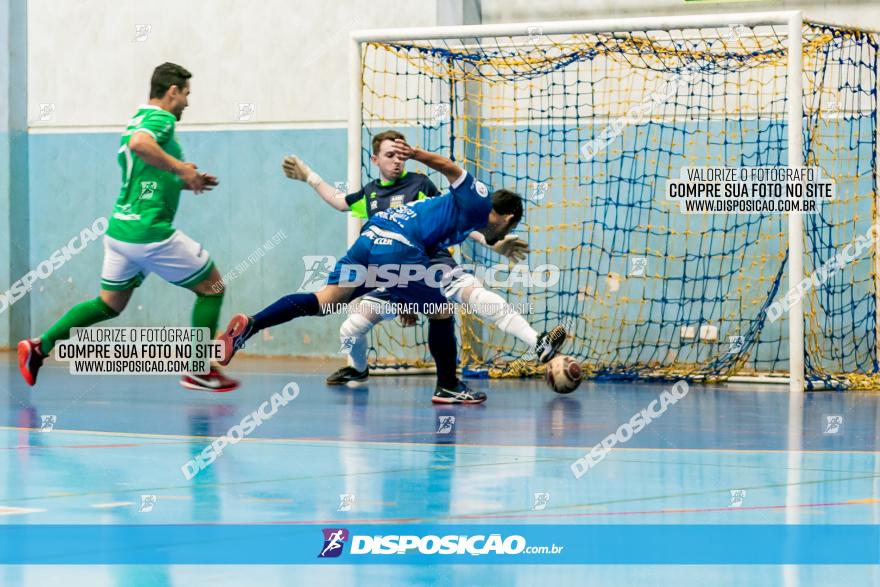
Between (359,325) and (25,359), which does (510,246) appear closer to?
(359,325)

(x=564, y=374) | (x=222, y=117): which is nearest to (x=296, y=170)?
(x=564, y=374)

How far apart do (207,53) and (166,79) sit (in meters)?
4.69

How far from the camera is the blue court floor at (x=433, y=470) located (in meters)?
4.01

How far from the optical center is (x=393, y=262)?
28.7 feet

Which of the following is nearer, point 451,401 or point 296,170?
point 451,401

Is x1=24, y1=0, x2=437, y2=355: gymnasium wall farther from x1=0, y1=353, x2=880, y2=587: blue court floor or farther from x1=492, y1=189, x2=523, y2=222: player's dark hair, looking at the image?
x1=492, y1=189, x2=523, y2=222: player's dark hair

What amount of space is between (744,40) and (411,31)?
307 centimetres

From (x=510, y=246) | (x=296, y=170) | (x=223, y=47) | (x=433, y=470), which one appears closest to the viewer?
(x=433, y=470)

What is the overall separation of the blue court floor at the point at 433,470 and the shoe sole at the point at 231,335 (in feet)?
1.10

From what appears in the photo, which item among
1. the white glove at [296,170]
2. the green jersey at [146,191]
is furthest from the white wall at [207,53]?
the green jersey at [146,191]

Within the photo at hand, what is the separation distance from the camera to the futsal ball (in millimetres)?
8664

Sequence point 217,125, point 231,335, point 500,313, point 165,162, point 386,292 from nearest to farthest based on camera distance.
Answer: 1. point 231,335
2. point 165,162
3. point 500,313
4. point 386,292
5. point 217,125

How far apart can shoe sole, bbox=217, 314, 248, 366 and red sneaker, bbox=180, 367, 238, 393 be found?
1.22 feet

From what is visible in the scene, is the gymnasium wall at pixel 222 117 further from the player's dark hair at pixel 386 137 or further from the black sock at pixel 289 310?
the black sock at pixel 289 310
